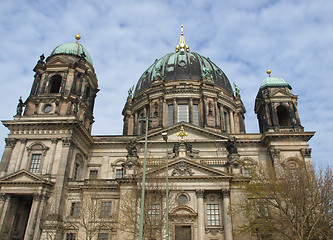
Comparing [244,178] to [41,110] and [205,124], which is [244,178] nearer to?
[205,124]

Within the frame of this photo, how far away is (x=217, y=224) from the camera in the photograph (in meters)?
29.0

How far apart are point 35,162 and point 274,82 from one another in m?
32.8

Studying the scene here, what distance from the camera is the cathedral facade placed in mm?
28641

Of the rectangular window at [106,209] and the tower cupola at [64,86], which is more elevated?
the tower cupola at [64,86]

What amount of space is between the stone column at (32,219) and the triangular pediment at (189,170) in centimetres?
1232

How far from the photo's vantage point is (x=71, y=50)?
138ft

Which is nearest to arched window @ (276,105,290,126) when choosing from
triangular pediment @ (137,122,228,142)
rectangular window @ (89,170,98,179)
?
triangular pediment @ (137,122,228,142)

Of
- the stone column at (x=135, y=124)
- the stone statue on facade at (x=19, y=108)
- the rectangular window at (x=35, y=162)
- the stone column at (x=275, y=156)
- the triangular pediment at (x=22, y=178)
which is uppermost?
the stone column at (x=135, y=124)

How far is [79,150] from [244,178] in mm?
19552

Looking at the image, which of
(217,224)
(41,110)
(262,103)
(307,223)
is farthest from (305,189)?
(41,110)

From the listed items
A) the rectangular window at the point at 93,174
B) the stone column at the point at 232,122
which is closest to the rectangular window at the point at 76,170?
the rectangular window at the point at 93,174

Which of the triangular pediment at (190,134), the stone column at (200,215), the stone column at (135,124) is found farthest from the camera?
the stone column at (135,124)

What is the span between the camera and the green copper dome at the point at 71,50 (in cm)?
4164

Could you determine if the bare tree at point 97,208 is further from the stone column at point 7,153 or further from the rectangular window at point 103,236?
the stone column at point 7,153
